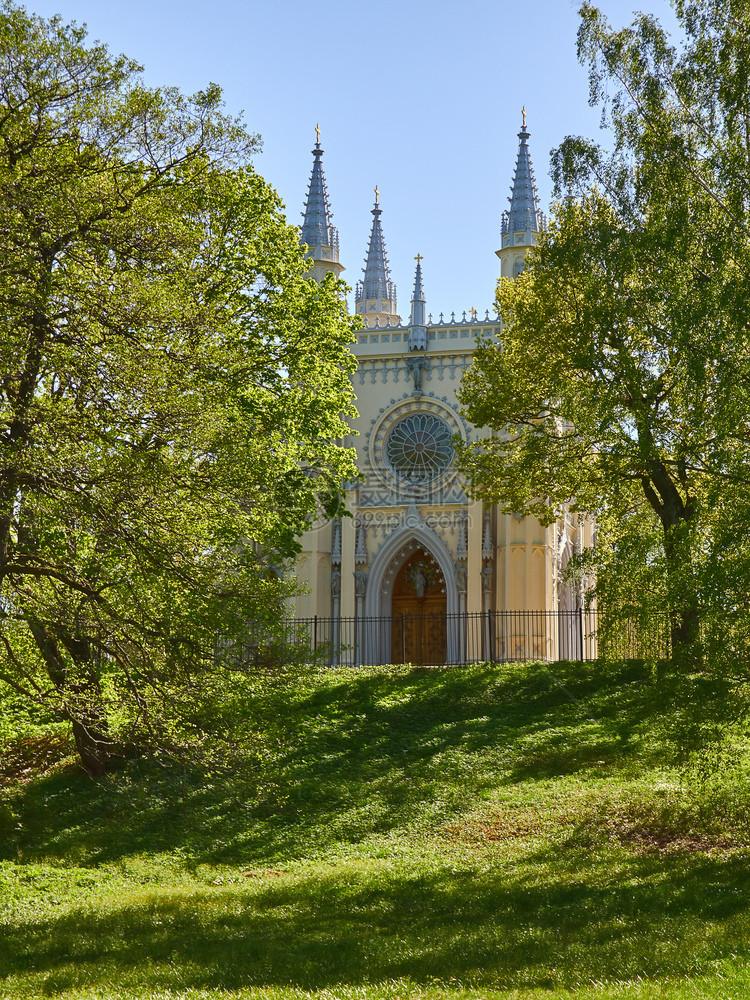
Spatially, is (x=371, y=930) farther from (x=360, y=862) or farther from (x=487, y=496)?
(x=487, y=496)

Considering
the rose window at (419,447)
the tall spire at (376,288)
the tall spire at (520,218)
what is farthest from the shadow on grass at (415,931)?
the tall spire at (376,288)

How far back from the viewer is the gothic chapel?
31.3m

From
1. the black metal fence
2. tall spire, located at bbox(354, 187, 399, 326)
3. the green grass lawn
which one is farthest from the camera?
tall spire, located at bbox(354, 187, 399, 326)

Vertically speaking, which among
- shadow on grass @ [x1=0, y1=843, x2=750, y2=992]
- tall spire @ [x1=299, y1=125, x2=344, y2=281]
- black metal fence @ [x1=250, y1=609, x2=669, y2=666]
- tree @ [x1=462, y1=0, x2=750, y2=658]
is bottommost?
shadow on grass @ [x1=0, y1=843, x2=750, y2=992]

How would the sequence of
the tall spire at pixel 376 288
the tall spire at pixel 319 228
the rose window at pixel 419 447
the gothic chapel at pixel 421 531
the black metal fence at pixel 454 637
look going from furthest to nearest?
the tall spire at pixel 376 288
the tall spire at pixel 319 228
the rose window at pixel 419 447
the gothic chapel at pixel 421 531
the black metal fence at pixel 454 637

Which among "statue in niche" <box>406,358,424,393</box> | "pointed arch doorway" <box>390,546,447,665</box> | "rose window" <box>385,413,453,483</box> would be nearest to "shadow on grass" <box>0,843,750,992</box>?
"pointed arch doorway" <box>390,546,447,665</box>

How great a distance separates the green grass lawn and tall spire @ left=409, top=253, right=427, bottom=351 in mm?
13459

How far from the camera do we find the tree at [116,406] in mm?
10469

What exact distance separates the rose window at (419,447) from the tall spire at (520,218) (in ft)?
18.4

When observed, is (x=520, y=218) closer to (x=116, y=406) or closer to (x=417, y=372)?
(x=417, y=372)

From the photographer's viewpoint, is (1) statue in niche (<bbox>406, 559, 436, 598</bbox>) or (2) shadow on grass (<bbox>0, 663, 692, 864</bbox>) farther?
(1) statue in niche (<bbox>406, 559, 436, 598</bbox>)

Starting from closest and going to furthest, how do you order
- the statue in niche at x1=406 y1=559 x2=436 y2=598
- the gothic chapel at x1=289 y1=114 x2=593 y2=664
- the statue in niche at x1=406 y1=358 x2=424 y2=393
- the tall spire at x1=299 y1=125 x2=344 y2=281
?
the gothic chapel at x1=289 y1=114 x2=593 y2=664, the statue in niche at x1=406 y1=559 x2=436 y2=598, the statue in niche at x1=406 y1=358 x2=424 y2=393, the tall spire at x1=299 y1=125 x2=344 y2=281

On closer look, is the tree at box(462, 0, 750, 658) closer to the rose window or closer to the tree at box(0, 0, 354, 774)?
the tree at box(0, 0, 354, 774)

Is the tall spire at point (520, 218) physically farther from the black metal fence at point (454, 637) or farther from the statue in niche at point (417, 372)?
the black metal fence at point (454, 637)
